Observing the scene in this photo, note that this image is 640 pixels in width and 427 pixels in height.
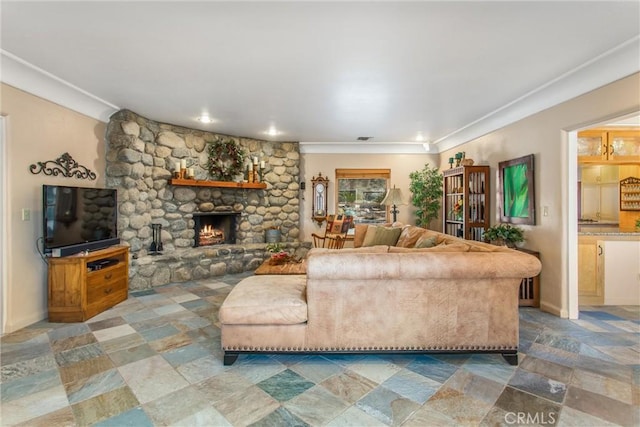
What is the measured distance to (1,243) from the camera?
2814 mm

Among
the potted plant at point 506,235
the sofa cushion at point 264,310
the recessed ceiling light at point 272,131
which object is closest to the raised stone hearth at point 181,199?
the recessed ceiling light at point 272,131

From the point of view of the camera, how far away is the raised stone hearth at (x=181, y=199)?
408 cm

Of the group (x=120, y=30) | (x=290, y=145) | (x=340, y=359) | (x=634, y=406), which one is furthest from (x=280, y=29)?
(x=290, y=145)

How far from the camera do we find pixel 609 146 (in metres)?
3.75

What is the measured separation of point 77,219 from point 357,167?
4726 millimetres

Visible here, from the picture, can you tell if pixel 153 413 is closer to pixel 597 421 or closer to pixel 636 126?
pixel 597 421

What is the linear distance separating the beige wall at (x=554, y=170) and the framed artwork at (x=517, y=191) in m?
0.07

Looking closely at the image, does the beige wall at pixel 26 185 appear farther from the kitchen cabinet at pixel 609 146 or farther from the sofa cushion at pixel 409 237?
the kitchen cabinet at pixel 609 146

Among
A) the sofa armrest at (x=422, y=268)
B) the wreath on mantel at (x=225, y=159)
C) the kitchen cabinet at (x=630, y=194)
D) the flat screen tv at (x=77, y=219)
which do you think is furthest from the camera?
the wreath on mantel at (x=225, y=159)

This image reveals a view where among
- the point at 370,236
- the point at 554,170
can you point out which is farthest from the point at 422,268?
the point at 370,236

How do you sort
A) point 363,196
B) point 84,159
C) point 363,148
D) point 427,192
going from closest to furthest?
point 84,159 < point 427,192 < point 363,148 < point 363,196

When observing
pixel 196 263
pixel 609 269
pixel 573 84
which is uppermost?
pixel 573 84

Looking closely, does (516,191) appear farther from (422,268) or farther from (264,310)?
(264,310)

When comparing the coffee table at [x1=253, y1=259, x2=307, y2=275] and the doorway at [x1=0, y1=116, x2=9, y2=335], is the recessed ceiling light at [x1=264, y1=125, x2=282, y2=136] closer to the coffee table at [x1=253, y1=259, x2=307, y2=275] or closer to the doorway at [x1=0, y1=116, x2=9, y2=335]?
the coffee table at [x1=253, y1=259, x2=307, y2=275]
